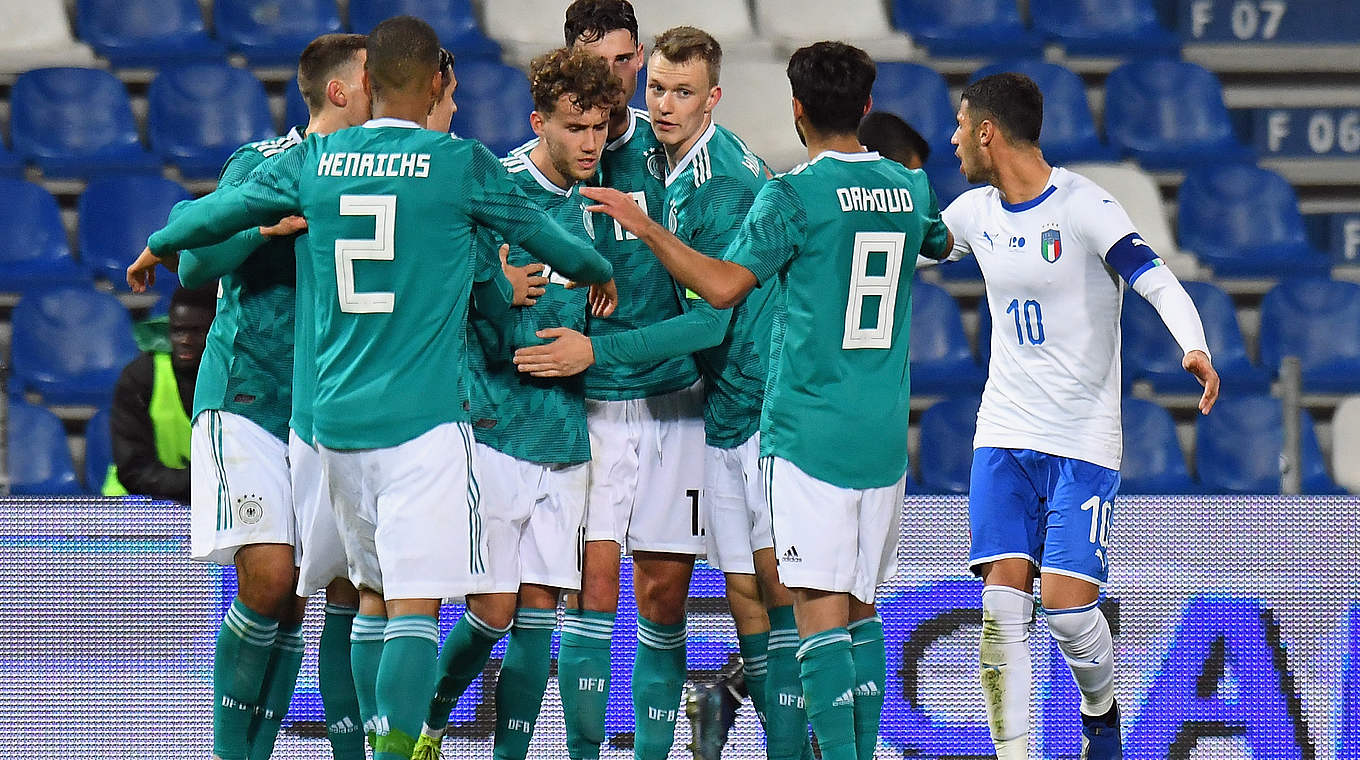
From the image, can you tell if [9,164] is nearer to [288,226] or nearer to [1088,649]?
[288,226]

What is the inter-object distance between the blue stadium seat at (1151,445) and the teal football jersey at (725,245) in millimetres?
4155

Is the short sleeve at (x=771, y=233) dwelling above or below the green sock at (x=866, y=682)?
above

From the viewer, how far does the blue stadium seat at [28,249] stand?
Result: 29.9ft

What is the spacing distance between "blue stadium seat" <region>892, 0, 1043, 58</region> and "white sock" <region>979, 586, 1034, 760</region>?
18.2 feet

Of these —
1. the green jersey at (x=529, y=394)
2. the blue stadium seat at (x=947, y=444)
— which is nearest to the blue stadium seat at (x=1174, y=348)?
the blue stadium seat at (x=947, y=444)

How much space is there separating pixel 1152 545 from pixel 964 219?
137 cm

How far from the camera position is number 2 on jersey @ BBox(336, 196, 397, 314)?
3928 mm

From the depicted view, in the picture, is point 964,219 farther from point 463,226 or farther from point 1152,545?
point 463,226

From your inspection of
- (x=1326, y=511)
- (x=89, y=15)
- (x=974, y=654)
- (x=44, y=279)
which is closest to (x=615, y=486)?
(x=974, y=654)

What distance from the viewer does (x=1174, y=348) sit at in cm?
893

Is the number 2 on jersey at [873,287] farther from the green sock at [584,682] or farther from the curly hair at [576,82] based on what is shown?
the green sock at [584,682]

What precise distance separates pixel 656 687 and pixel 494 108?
519 cm

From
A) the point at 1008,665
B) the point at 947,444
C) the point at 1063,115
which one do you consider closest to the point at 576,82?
the point at 1008,665

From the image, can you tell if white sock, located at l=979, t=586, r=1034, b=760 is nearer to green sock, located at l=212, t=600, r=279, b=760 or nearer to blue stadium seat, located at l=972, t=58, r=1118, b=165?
green sock, located at l=212, t=600, r=279, b=760
